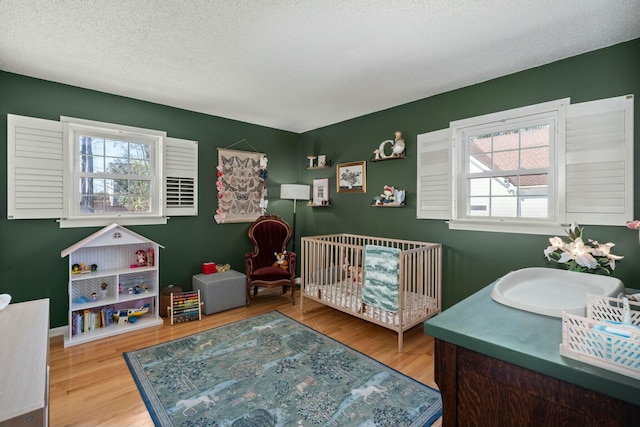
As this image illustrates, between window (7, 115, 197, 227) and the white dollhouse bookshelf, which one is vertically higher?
window (7, 115, 197, 227)

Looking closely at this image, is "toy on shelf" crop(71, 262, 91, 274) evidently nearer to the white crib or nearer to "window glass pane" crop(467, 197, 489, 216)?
the white crib

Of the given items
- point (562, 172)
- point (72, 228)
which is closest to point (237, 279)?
point (72, 228)

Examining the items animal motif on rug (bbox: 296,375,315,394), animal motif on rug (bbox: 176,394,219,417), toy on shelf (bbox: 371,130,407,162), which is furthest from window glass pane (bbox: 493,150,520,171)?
animal motif on rug (bbox: 176,394,219,417)

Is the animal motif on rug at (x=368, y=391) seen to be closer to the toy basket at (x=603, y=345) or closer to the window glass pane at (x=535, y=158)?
the toy basket at (x=603, y=345)

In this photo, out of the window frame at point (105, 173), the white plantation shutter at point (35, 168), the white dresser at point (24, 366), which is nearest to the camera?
the white dresser at point (24, 366)

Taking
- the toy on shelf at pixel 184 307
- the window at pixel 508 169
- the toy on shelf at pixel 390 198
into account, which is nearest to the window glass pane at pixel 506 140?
the window at pixel 508 169

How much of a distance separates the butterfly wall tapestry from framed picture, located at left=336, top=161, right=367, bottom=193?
1.06 m

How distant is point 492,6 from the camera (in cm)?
170

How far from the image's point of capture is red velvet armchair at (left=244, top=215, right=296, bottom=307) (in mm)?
3539

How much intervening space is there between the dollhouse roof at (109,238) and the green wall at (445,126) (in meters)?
2.38

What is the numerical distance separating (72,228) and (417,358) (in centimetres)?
338

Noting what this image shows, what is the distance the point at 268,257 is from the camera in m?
4.00

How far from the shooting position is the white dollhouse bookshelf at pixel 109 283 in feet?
8.94

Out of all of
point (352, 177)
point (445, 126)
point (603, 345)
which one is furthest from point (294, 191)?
point (603, 345)
